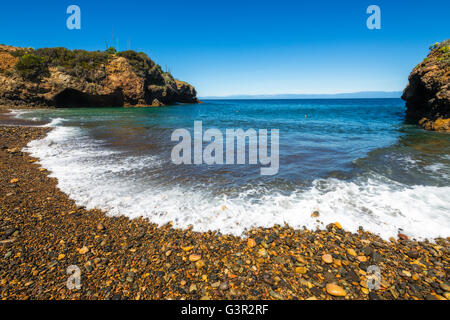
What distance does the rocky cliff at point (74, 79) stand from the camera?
40469 millimetres

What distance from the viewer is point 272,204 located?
5.26 meters

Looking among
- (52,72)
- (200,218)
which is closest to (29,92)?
(52,72)

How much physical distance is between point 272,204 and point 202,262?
2.59m

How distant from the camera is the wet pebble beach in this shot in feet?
9.47

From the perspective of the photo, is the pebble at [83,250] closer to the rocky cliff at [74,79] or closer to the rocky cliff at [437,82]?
the rocky cliff at [437,82]

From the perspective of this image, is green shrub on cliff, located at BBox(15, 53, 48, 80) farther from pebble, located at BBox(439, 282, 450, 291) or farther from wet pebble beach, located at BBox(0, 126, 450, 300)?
pebble, located at BBox(439, 282, 450, 291)

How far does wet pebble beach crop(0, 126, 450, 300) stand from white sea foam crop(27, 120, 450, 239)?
13.3 inches

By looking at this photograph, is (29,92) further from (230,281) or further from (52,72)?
(230,281)

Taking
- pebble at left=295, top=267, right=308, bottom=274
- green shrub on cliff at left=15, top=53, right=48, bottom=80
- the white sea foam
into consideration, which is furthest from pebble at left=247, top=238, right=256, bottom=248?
green shrub on cliff at left=15, top=53, right=48, bottom=80

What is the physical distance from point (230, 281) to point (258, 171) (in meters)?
5.03

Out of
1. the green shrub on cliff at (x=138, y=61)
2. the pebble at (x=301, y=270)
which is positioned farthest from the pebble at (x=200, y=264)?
the green shrub on cliff at (x=138, y=61)

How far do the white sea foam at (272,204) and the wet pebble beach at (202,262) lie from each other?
0.34 m

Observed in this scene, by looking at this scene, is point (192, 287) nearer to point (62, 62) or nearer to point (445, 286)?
point (445, 286)
